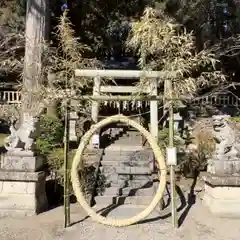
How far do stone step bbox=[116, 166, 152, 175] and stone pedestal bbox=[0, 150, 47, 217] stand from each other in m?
2.13

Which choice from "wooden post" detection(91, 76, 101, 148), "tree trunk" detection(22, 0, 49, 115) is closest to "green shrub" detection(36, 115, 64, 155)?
"wooden post" detection(91, 76, 101, 148)

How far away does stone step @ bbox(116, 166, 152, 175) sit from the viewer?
790cm

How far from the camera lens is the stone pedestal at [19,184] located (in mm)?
6223

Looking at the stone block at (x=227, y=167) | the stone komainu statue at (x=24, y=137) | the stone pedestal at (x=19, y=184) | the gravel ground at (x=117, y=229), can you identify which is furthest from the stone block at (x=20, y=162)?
the stone block at (x=227, y=167)

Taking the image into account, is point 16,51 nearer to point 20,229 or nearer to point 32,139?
point 32,139

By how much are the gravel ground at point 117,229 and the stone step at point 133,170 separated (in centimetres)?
180

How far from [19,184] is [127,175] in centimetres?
247

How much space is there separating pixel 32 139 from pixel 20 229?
63.1 inches

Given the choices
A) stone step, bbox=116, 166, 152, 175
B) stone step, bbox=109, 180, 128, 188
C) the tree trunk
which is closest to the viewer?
stone step, bbox=109, 180, 128, 188

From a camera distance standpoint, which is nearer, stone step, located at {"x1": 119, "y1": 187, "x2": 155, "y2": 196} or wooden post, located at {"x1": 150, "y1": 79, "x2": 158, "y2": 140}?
stone step, located at {"x1": 119, "y1": 187, "x2": 155, "y2": 196}

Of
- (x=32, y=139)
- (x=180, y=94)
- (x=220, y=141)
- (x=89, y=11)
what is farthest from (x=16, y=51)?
(x=220, y=141)

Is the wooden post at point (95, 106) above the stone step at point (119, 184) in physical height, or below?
above

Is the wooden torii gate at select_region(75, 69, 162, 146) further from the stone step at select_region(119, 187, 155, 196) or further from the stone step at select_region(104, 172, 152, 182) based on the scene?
the stone step at select_region(119, 187, 155, 196)

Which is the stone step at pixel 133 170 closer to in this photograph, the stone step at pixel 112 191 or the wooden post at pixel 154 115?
the stone step at pixel 112 191
